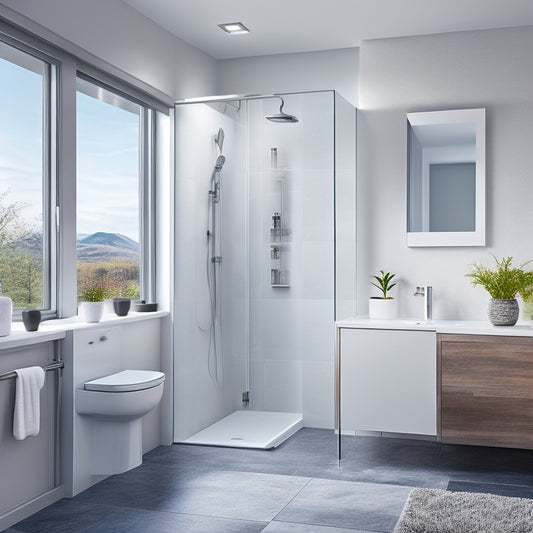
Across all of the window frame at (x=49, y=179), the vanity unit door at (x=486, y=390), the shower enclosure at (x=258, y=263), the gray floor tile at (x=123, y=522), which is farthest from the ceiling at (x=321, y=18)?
the gray floor tile at (x=123, y=522)

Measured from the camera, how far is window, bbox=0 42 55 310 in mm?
3199

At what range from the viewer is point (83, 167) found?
3.77 m

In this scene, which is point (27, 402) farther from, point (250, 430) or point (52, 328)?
point (250, 430)

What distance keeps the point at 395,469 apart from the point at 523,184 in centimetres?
189

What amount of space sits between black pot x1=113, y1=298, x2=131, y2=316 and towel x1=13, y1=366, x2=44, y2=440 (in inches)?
31.5

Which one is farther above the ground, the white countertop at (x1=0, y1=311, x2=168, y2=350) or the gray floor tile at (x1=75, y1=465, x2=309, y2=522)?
the white countertop at (x1=0, y1=311, x2=168, y2=350)

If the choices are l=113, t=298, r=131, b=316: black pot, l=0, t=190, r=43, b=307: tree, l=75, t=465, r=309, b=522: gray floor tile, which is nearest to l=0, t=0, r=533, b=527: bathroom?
l=113, t=298, r=131, b=316: black pot

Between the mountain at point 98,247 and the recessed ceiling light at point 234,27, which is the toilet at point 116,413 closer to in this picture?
the mountain at point 98,247

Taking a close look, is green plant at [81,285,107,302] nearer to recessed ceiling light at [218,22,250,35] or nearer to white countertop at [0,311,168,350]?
white countertop at [0,311,168,350]

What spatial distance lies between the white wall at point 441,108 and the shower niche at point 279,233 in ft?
2.23

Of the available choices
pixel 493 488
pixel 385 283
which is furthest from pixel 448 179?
pixel 493 488

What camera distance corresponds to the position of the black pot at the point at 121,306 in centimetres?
385

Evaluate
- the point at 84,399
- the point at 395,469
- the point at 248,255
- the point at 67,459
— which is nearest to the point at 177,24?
the point at 248,255

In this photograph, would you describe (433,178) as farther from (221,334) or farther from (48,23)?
(48,23)
